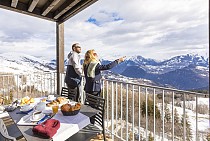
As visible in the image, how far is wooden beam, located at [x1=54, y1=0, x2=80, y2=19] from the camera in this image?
370 cm

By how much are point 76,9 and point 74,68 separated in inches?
54.0

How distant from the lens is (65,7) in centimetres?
402

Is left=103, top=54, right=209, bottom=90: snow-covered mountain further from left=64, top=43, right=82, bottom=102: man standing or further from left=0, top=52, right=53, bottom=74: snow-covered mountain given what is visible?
left=0, top=52, right=53, bottom=74: snow-covered mountain

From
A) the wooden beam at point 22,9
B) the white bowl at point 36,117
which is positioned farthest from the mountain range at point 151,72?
the white bowl at point 36,117

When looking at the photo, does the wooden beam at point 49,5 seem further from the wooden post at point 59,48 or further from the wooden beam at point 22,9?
the wooden post at point 59,48

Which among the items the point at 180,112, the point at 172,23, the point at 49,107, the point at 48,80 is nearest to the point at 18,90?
the point at 48,80

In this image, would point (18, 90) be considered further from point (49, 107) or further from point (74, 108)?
point (74, 108)

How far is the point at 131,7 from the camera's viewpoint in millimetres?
11672

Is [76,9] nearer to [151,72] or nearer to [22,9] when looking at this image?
[22,9]

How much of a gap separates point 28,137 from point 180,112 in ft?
6.00

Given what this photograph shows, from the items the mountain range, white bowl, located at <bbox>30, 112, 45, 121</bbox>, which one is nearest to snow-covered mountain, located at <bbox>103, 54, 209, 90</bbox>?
the mountain range

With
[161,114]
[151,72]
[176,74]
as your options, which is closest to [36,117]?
[161,114]

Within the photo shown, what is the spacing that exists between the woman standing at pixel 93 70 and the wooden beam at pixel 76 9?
41.5 inches

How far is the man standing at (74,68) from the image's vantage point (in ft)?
12.0
